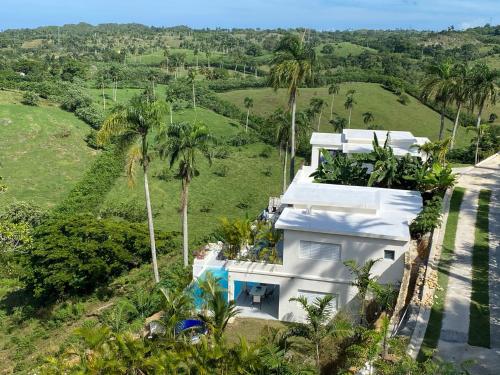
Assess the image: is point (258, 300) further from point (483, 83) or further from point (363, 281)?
point (483, 83)

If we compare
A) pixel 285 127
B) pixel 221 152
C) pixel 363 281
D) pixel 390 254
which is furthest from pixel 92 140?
pixel 363 281

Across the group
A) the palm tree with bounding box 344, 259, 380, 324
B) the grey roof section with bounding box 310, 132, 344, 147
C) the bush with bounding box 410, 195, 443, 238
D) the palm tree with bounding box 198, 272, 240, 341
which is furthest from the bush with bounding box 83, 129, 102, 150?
the palm tree with bounding box 344, 259, 380, 324

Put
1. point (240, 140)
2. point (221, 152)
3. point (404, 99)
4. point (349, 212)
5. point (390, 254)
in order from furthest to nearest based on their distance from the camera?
1. point (404, 99)
2. point (240, 140)
3. point (221, 152)
4. point (349, 212)
5. point (390, 254)

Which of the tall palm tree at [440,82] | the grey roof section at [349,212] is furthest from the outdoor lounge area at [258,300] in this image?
the tall palm tree at [440,82]

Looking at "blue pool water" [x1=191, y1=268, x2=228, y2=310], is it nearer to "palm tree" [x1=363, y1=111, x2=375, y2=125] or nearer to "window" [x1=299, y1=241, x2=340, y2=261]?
"window" [x1=299, y1=241, x2=340, y2=261]

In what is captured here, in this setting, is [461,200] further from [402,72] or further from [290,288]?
[402,72]

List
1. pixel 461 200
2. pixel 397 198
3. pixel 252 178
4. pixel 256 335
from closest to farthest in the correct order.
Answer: pixel 256 335 < pixel 397 198 < pixel 461 200 < pixel 252 178

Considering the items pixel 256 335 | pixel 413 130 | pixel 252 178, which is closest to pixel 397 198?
pixel 256 335
